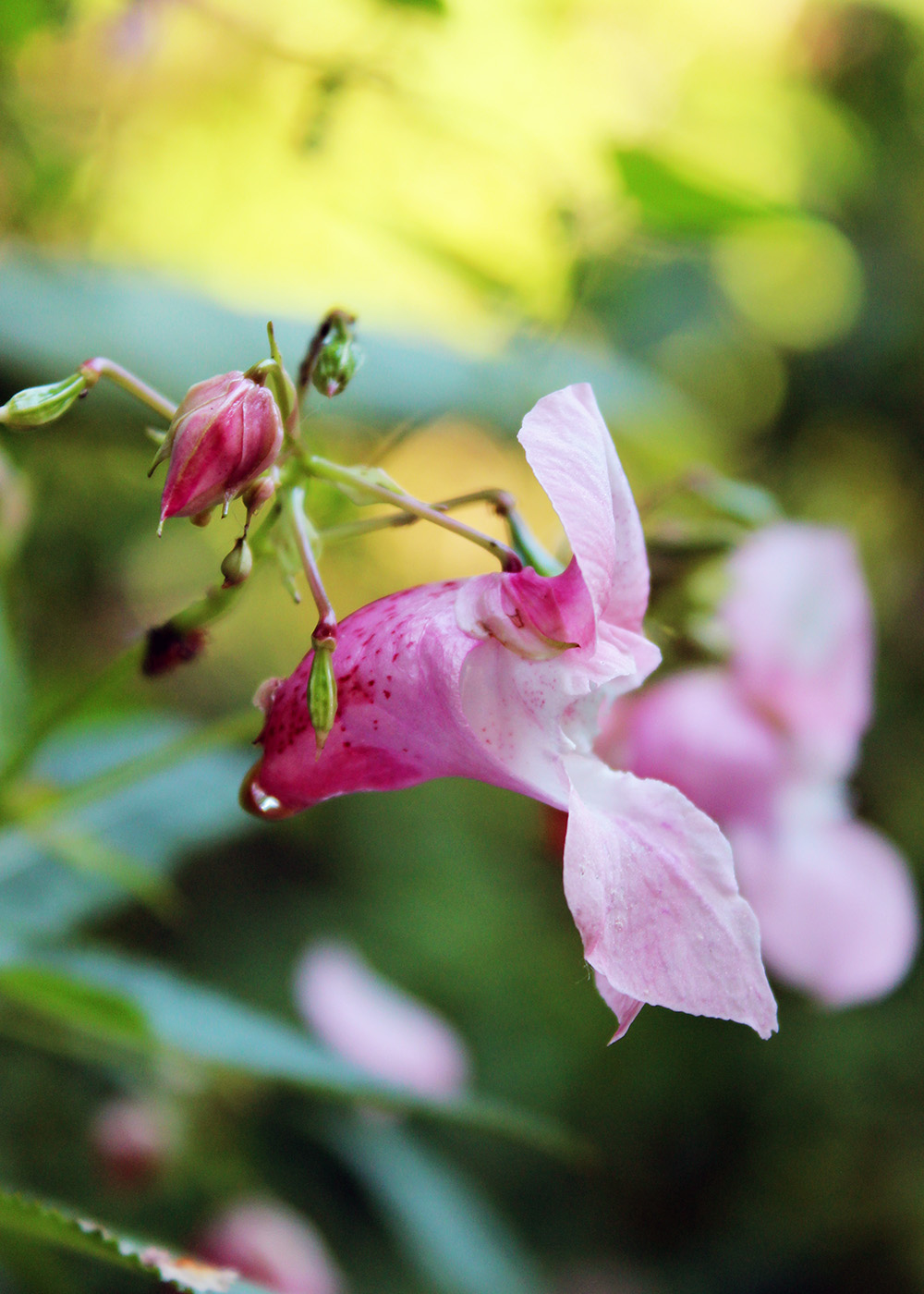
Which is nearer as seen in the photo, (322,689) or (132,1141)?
(322,689)

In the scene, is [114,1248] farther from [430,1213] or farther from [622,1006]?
[430,1213]

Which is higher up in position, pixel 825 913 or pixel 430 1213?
pixel 825 913

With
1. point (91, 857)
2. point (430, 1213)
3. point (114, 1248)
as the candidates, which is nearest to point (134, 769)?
point (91, 857)

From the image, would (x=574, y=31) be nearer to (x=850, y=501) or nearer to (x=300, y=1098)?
(x=850, y=501)

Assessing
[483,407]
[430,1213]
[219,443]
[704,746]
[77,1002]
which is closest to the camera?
[219,443]

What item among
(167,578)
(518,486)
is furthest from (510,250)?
(167,578)

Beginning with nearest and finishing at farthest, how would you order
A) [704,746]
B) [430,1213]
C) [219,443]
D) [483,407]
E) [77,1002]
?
[219,443] → [77,1002] → [704,746] → [483,407] → [430,1213]

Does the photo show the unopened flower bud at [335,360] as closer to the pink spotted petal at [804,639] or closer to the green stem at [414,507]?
the green stem at [414,507]
